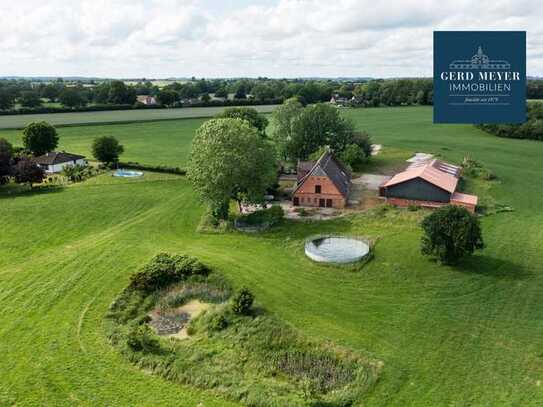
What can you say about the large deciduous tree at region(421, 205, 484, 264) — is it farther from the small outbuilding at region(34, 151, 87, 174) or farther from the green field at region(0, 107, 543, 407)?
the small outbuilding at region(34, 151, 87, 174)

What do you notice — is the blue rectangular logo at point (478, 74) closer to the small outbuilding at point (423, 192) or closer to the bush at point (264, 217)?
the small outbuilding at point (423, 192)

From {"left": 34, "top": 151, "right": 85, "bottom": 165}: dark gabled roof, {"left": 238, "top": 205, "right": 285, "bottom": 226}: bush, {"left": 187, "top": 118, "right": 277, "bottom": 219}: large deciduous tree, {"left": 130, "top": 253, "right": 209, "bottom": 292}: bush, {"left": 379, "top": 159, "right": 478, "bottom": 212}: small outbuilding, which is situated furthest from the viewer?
{"left": 34, "top": 151, "right": 85, "bottom": 165}: dark gabled roof

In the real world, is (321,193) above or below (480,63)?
below

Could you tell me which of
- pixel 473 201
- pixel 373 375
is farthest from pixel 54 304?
pixel 473 201

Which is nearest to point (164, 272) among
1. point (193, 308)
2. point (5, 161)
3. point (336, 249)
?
point (193, 308)

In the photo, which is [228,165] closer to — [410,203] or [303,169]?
[303,169]

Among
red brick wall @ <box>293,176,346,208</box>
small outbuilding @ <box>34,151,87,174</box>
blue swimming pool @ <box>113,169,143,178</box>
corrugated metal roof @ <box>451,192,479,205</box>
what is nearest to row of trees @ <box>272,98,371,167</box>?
red brick wall @ <box>293,176,346,208</box>

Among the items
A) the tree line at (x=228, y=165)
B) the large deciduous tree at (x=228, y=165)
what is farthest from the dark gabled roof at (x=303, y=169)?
the large deciduous tree at (x=228, y=165)
